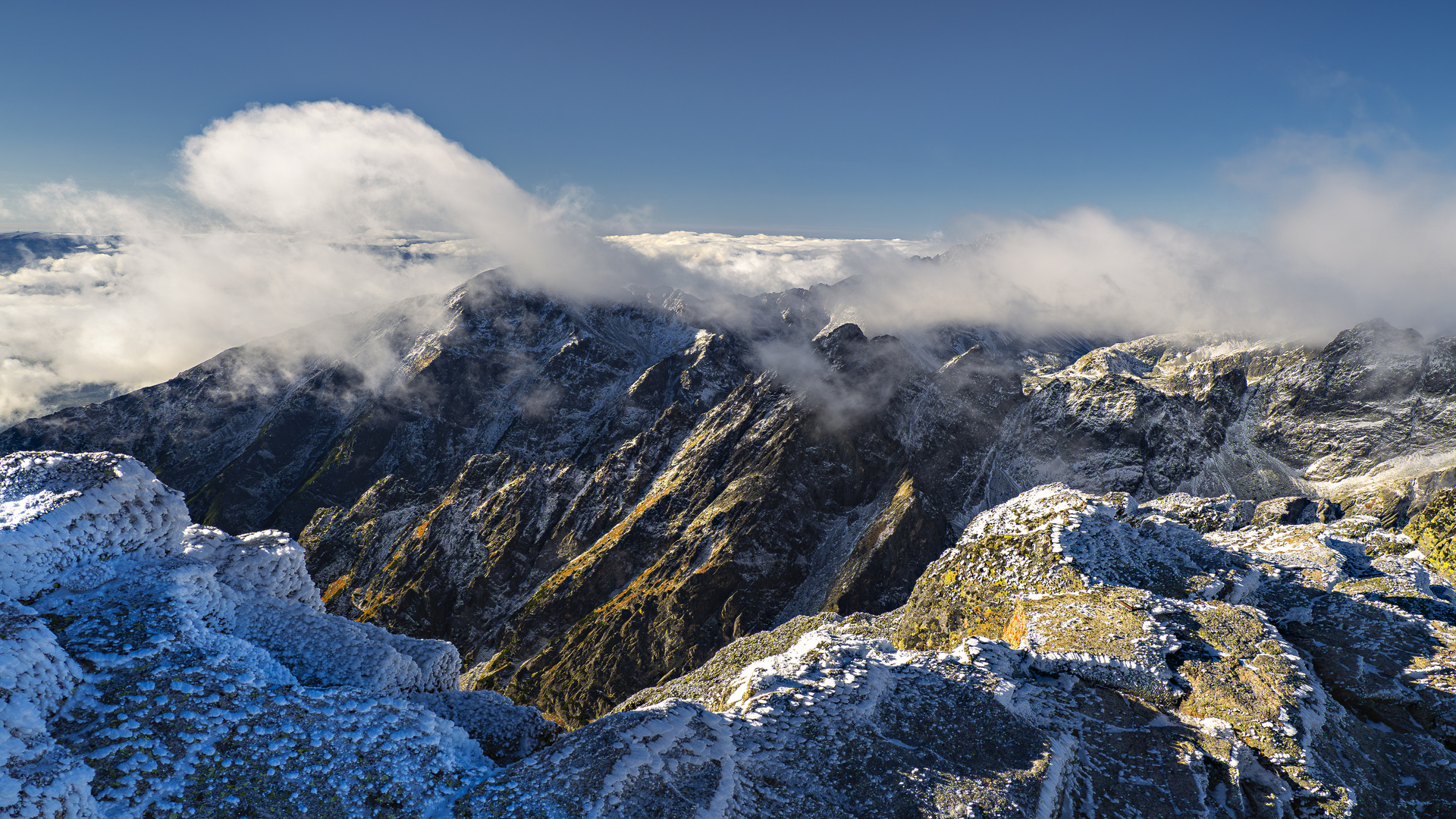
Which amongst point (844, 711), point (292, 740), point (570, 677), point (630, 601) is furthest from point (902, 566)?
point (292, 740)

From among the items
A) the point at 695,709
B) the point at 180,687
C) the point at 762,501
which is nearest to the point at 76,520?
the point at 180,687

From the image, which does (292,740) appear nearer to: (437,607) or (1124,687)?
(1124,687)

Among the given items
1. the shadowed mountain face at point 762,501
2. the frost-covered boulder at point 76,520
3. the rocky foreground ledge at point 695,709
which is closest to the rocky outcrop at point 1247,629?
the rocky foreground ledge at point 695,709

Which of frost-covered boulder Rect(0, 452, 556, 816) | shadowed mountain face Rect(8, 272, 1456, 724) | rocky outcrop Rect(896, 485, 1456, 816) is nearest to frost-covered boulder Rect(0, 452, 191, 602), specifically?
frost-covered boulder Rect(0, 452, 556, 816)

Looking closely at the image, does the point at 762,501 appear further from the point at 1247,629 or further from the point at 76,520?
the point at 76,520

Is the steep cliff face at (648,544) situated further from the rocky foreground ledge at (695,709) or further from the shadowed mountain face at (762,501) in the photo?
the rocky foreground ledge at (695,709)
